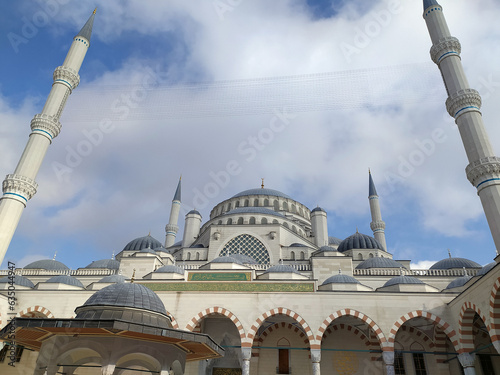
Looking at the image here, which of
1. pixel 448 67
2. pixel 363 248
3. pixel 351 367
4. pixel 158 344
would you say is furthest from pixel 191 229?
pixel 158 344

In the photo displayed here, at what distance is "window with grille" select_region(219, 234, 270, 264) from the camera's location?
23.7 m

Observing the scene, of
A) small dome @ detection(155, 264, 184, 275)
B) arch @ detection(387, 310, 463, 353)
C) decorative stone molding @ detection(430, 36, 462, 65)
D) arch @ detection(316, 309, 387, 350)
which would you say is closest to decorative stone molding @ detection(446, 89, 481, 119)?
decorative stone molding @ detection(430, 36, 462, 65)

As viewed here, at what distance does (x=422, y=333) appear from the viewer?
16188 mm

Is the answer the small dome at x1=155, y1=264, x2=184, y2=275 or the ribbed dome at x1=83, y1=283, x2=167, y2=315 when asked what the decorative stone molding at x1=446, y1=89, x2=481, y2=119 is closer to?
the small dome at x1=155, y1=264, x2=184, y2=275

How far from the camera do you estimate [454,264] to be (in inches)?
816

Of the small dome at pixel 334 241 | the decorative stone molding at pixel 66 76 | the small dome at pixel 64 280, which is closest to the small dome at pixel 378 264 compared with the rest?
the small dome at pixel 334 241

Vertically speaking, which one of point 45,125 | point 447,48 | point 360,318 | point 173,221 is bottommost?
point 360,318

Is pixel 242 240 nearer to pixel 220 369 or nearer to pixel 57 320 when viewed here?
pixel 220 369

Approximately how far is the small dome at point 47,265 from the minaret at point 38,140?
25.1ft

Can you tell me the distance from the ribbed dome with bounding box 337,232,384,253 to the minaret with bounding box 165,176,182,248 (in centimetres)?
1449

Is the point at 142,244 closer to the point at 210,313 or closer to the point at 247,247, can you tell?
the point at 247,247

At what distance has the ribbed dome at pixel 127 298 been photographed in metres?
7.12

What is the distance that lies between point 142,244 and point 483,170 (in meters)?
20.8

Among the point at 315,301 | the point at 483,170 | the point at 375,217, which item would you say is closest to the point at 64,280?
the point at 315,301
